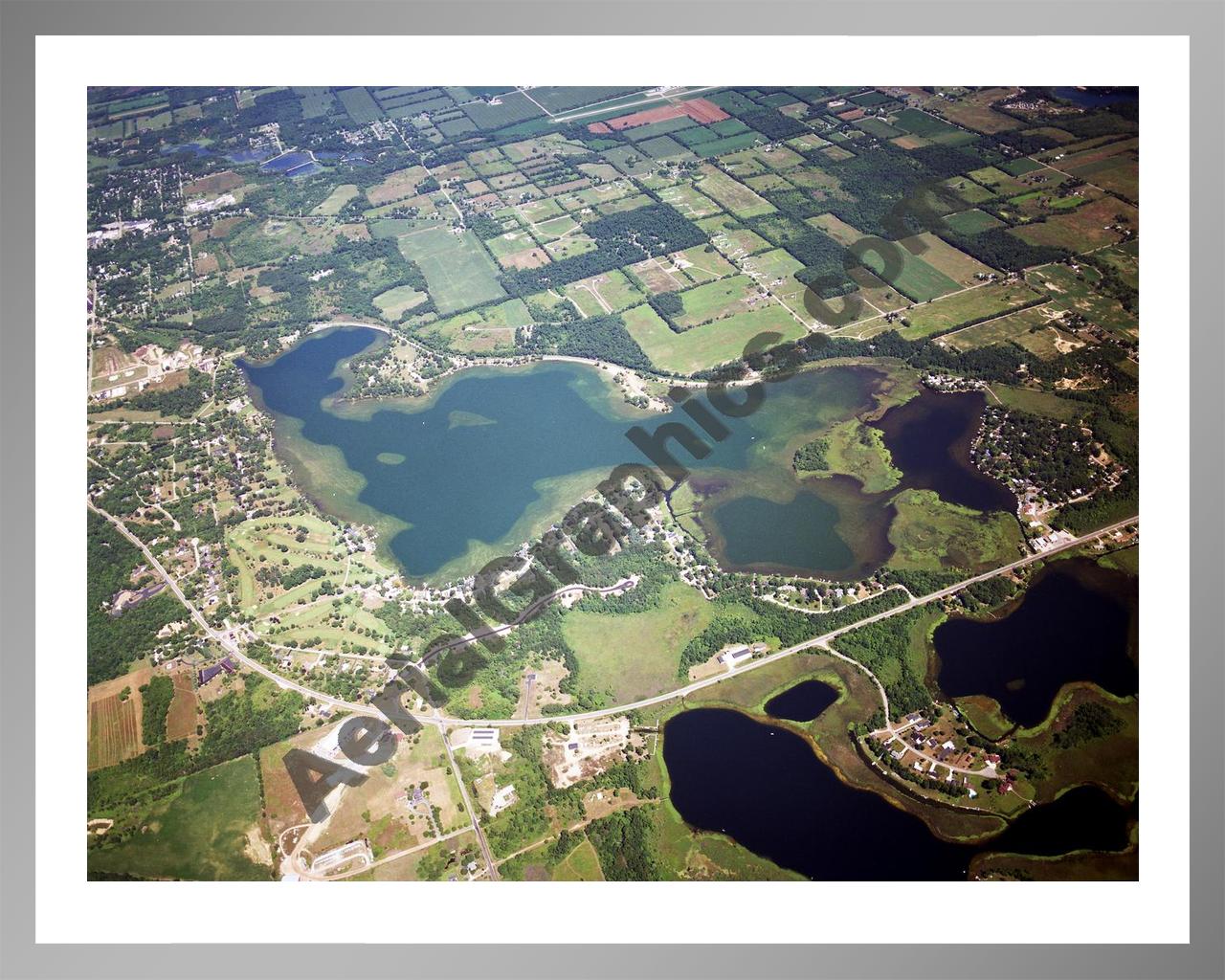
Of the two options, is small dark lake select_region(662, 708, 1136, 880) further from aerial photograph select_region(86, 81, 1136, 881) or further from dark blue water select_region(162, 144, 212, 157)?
dark blue water select_region(162, 144, 212, 157)

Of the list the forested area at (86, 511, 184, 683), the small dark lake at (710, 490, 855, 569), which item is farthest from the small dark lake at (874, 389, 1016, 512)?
the forested area at (86, 511, 184, 683)

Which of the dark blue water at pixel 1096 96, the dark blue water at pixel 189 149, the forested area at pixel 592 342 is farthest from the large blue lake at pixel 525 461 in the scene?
the dark blue water at pixel 189 149

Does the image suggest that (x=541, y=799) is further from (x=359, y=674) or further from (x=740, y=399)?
(x=740, y=399)

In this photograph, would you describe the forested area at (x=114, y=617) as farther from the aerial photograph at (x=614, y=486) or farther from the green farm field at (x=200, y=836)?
the green farm field at (x=200, y=836)

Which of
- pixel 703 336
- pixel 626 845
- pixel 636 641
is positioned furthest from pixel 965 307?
pixel 626 845

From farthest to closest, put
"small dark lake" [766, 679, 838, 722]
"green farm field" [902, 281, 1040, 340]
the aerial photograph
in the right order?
"green farm field" [902, 281, 1040, 340]
"small dark lake" [766, 679, 838, 722]
the aerial photograph

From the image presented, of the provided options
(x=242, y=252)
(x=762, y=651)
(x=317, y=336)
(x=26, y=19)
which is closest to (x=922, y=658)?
(x=762, y=651)
